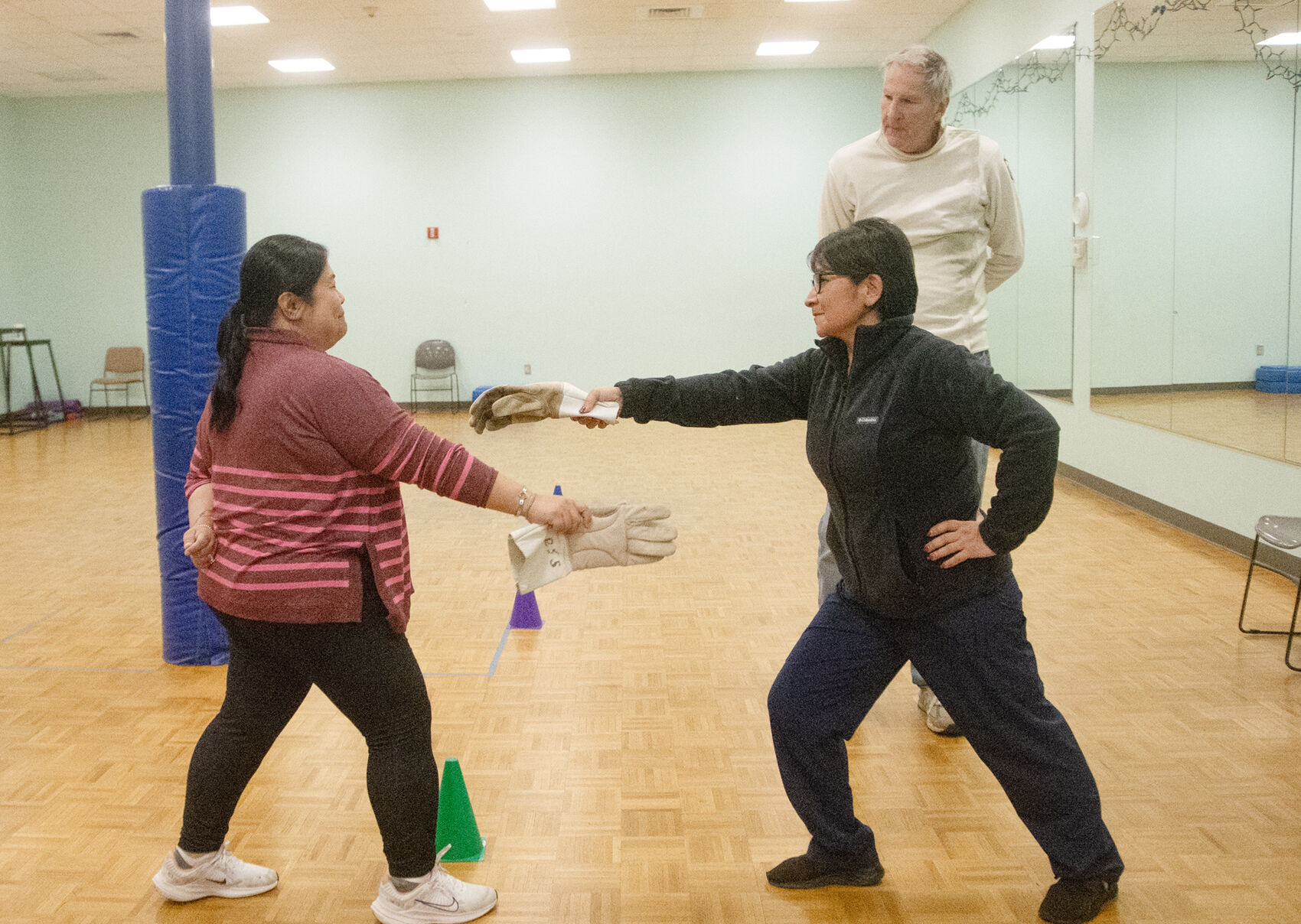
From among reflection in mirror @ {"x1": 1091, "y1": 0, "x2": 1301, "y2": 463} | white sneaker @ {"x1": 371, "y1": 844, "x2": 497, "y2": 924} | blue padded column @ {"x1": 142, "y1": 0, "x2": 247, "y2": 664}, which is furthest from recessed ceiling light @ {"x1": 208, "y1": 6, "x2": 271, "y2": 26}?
white sneaker @ {"x1": 371, "y1": 844, "x2": 497, "y2": 924}

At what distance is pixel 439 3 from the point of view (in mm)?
9203

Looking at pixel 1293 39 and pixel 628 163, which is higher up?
pixel 628 163

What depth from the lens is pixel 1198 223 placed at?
6.07 metres

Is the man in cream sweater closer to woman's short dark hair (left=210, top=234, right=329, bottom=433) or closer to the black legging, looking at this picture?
the black legging

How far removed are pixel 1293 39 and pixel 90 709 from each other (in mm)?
5816

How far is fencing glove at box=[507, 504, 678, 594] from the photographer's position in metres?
2.37

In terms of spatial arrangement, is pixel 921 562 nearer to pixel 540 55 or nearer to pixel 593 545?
pixel 593 545

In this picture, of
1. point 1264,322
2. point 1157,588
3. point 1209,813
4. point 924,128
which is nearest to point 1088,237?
point 1264,322

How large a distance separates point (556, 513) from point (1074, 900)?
135cm

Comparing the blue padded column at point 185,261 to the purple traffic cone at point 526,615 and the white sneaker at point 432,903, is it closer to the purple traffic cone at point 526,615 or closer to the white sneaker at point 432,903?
the purple traffic cone at point 526,615

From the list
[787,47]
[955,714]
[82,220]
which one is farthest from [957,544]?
[82,220]

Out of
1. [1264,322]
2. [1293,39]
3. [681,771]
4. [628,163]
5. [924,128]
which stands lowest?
[681,771]

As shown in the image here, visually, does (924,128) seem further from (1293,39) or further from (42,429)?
(42,429)

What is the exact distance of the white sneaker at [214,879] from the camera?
2.40 m
